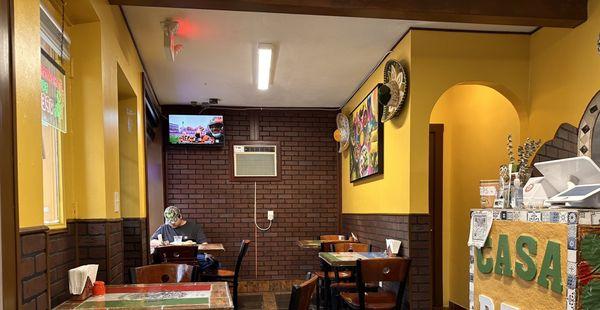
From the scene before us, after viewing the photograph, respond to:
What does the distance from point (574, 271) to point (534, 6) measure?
2.21m

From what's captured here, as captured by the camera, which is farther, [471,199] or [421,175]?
[471,199]

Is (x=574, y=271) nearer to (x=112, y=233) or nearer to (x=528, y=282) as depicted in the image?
(x=528, y=282)

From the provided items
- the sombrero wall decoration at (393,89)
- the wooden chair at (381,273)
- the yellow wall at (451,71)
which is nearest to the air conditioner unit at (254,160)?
the sombrero wall decoration at (393,89)

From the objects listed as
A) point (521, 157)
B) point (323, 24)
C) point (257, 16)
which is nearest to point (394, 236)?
point (521, 157)

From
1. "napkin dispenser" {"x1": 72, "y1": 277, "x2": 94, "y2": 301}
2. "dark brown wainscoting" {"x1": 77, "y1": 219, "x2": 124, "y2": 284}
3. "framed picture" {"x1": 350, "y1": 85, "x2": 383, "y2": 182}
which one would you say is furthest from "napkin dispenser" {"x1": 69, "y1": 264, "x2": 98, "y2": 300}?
"framed picture" {"x1": 350, "y1": 85, "x2": 383, "y2": 182}

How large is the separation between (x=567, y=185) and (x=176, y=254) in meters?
3.61

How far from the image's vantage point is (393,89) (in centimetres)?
415

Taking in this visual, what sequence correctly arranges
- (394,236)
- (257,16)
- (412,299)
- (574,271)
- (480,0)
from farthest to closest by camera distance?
(394,236) < (412,299) < (257,16) < (480,0) < (574,271)

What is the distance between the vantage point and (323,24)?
378 centimetres

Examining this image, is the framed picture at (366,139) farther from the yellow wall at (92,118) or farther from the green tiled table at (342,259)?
the yellow wall at (92,118)

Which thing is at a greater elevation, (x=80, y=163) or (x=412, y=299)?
(x=80, y=163)

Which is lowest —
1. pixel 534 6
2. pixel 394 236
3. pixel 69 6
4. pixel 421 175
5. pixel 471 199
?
pixel 394 236

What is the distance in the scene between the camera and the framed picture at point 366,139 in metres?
4.80

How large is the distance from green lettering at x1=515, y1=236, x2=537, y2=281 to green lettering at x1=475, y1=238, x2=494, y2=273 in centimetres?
28
